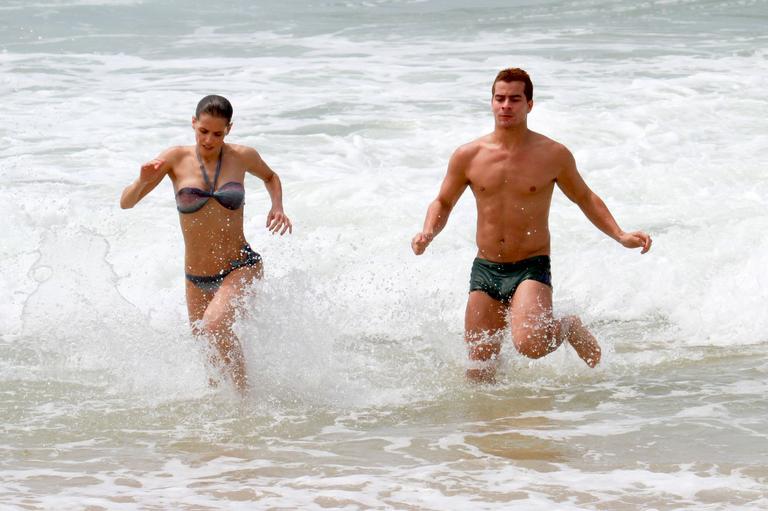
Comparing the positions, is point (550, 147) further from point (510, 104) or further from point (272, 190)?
point (272, 190)

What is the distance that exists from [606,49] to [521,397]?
44.5 ft

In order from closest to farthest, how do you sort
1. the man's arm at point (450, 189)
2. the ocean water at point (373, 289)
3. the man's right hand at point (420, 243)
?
1. the ocean water at point (373, 289)
2. the man's right hand at point (420, 243)
3. the man's arm at point (450, 189)

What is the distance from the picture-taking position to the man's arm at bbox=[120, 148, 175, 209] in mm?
6555

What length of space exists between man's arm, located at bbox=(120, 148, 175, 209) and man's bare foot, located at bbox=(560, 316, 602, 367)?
2.26 m

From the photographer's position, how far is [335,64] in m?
18.3

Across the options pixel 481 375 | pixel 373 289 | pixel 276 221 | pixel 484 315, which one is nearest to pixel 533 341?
pixel 484 315

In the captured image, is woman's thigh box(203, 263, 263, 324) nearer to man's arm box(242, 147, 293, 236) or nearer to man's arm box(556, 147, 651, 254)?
man's arm box(242, 147, 293, 236)

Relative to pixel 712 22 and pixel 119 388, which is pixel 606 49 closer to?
pixel 712 22

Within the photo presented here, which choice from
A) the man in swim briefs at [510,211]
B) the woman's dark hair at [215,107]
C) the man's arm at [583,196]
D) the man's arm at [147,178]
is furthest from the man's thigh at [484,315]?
the man's arm at [147,178]

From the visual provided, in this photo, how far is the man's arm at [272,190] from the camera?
6.77 m

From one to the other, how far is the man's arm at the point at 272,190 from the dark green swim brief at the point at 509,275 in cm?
109

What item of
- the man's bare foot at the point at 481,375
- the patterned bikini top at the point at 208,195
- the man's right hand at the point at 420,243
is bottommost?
the man's bare foot at the point at 481,375

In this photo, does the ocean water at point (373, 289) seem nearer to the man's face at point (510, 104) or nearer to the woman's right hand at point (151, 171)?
the woman's right hand at point (151, 171)

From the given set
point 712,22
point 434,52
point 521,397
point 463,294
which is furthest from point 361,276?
point 712,22
